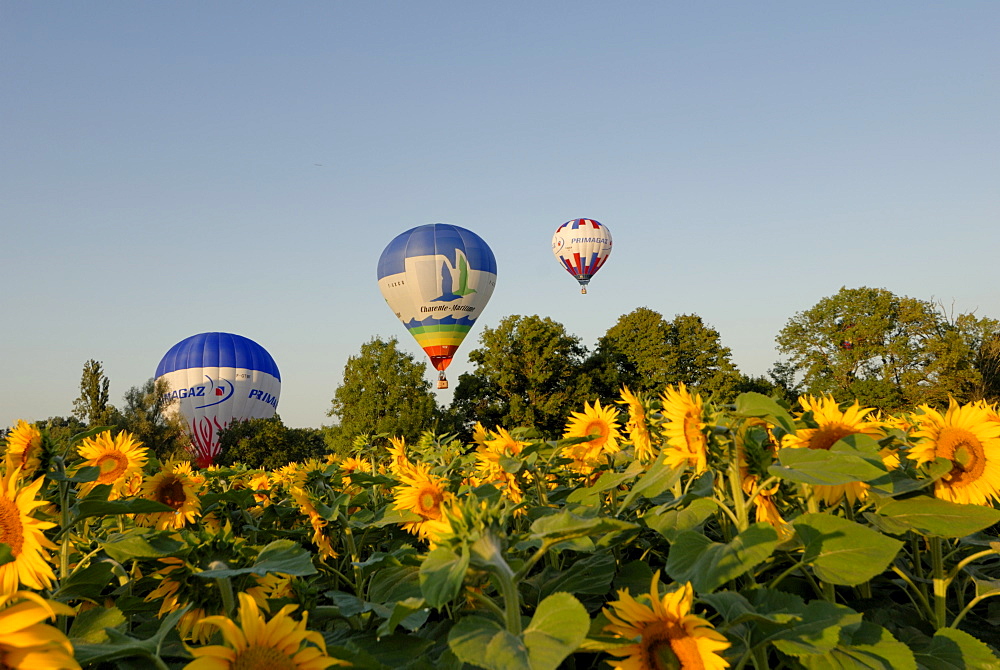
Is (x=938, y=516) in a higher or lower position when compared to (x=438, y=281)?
lower

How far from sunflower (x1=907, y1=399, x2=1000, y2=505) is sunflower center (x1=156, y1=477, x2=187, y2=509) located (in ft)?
11.1

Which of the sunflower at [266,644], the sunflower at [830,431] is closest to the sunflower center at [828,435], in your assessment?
the sunflower at [830,431]

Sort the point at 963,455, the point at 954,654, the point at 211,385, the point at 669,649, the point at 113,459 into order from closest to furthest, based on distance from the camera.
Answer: the point at 669,649 → the point at 954,654 → the point at 963,455 → the point at 113,459 → the point at 211,385

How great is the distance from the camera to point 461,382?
53.2 m

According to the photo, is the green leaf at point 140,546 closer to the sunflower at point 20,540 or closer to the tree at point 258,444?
the sunflower at point 20,540

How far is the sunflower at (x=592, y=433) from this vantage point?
4426mm

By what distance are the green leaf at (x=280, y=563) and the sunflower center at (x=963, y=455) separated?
7.68ft

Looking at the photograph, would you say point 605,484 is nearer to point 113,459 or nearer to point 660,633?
point 660,633

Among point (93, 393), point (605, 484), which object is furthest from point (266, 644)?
point (93, 393)

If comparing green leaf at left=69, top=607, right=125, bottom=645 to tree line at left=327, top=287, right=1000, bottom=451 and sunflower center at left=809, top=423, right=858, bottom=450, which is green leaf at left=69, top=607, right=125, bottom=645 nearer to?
sunflower center at left=809, top=423, right=858, bottom=450

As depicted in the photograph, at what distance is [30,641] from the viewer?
3.88 feet

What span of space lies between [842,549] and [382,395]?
51.9 meters

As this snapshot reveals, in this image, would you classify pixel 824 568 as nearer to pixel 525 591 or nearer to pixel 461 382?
pixel 525 591

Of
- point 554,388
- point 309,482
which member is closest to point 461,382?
point 554,388
